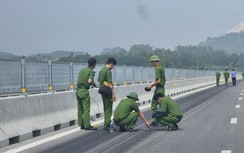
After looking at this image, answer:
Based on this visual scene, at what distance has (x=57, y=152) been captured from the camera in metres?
10.4

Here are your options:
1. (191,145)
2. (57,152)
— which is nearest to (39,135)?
(57,152)

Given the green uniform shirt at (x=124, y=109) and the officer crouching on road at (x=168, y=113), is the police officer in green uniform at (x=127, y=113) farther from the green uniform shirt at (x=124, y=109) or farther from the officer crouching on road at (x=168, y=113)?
the officer crouching on road at (x=168, y=113)

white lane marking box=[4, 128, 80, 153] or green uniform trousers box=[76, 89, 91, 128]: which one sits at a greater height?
→ green uniform trousers box=[76, 89, 91, 128]

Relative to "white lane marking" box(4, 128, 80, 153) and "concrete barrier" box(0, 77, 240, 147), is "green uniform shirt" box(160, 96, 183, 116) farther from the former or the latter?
"concrete barrier" box(0, 77, 240, 147)

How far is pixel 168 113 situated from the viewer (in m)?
14.1

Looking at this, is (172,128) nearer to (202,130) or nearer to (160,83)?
(202,130)

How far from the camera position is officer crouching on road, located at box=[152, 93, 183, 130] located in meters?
14.0

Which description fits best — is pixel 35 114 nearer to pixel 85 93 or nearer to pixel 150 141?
pixel 85 93

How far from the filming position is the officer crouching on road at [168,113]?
13953mm

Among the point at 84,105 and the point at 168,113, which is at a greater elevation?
the point at 84,105

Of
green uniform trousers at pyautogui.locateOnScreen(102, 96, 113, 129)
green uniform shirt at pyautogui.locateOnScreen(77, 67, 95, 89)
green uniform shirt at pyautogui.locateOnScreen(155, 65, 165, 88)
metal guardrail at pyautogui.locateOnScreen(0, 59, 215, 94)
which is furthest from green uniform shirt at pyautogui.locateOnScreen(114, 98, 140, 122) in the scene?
metal guardrail at pyautogui.locateOnScreen(0, 59, 215, 94)

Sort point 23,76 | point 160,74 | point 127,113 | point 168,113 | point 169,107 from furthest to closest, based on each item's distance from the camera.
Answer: point 23,76 < point 160,74 < point 168,113 < point 169,107 < point 127,113

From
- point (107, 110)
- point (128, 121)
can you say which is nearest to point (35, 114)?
point (107, 110)

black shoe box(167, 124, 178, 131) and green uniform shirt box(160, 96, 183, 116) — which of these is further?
black shoe box(167, 124, 178, 131)
